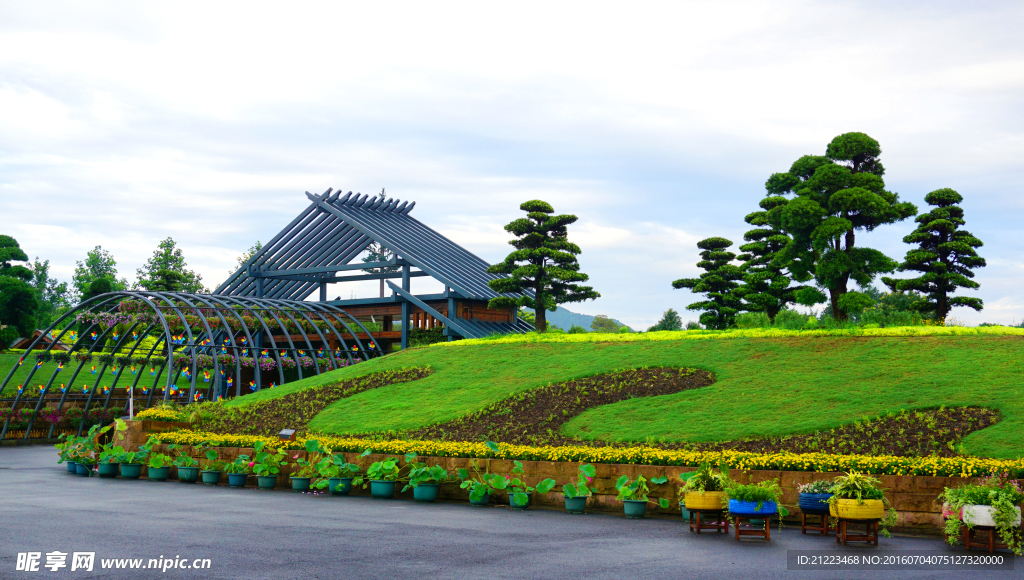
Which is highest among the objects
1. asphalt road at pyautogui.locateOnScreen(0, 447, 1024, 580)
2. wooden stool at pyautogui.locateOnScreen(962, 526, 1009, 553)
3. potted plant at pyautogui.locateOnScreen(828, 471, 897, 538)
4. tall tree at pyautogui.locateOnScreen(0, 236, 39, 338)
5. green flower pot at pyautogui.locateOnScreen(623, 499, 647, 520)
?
tall tree at pyautogui.locateOnScreen(0, 236, 39, 338)

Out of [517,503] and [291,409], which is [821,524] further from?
[291,409]

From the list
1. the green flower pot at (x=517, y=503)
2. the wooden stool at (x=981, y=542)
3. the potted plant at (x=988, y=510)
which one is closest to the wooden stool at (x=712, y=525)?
the potted plant at (x=988, y=510)

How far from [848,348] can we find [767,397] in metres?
4.27

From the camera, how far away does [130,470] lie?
59.6ft

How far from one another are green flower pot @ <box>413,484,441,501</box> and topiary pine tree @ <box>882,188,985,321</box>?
25.4m

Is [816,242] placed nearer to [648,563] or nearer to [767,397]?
[767,397]

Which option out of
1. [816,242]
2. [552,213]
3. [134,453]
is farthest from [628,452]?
[552,213]

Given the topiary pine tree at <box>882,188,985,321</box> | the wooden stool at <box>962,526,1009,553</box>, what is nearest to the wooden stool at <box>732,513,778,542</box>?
the wooden stool at <box>962,526,1009,553</box>

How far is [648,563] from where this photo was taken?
28.6ft

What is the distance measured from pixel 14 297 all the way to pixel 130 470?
38.2m

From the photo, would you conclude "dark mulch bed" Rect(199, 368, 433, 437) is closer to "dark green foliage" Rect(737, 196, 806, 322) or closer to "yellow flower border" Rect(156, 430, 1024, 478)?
"yellow flower border" Rect(156, 430, 1024, 478)

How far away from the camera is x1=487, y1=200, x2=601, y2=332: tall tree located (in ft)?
108

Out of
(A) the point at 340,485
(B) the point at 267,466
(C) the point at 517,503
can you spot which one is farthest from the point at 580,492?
(B) the point at 267,466

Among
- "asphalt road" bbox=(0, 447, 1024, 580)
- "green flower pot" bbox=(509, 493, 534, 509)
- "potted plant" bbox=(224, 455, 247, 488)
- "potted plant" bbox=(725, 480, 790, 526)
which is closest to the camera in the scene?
"asphalt road" bbox=(0, 447, 1024, 580)
